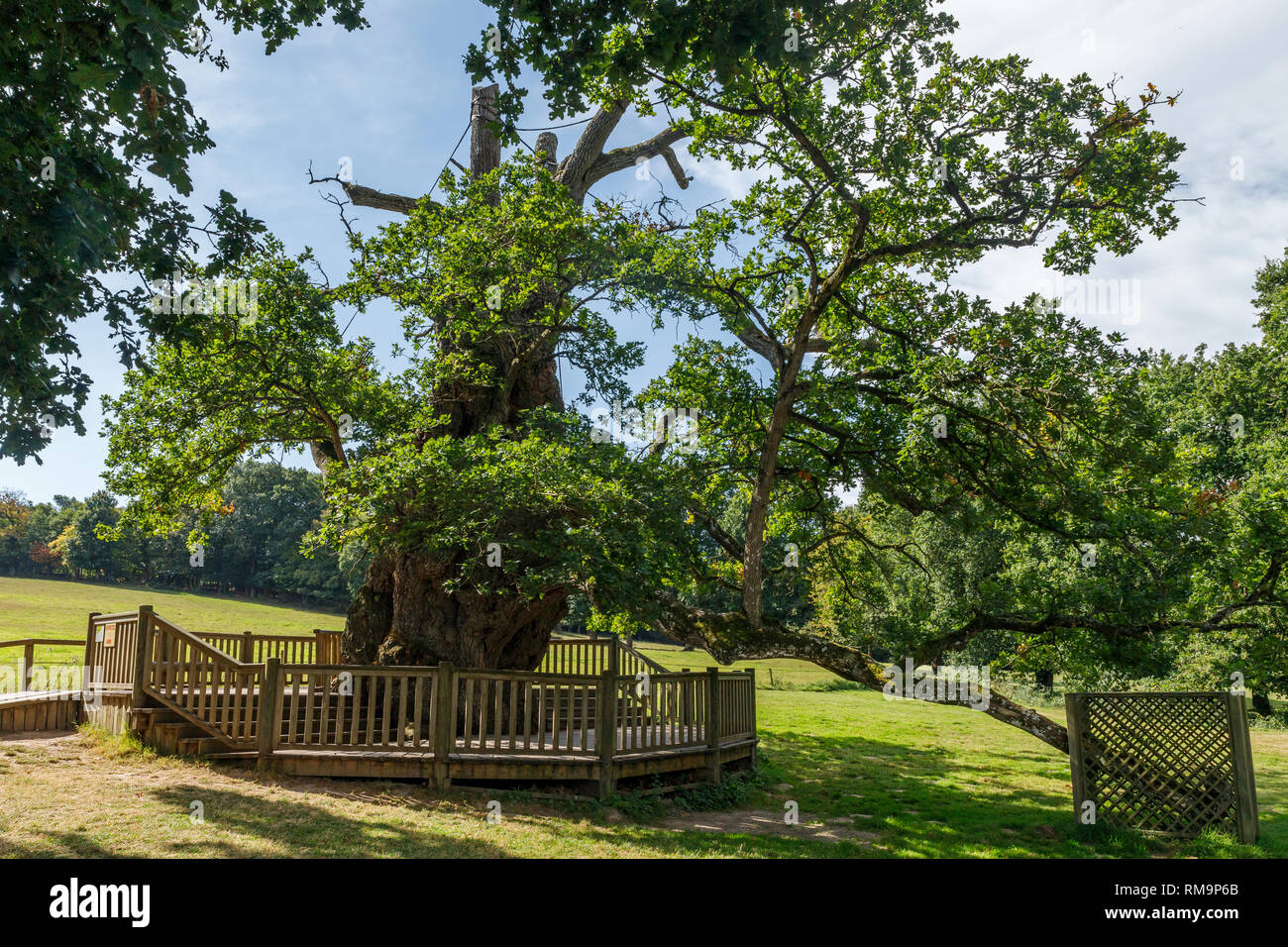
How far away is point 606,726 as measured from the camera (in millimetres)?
10188

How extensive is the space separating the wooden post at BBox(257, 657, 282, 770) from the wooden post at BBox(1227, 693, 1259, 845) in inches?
452

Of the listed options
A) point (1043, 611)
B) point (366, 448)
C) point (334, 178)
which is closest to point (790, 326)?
point (1043, 611)

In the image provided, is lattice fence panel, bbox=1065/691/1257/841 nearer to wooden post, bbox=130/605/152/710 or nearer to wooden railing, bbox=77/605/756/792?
wooden railing, bbox=77/605/756/792

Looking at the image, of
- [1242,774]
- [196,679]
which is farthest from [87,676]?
[1242,774]

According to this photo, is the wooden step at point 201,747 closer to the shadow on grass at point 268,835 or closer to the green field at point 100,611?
the shadow on grass at point 268,835

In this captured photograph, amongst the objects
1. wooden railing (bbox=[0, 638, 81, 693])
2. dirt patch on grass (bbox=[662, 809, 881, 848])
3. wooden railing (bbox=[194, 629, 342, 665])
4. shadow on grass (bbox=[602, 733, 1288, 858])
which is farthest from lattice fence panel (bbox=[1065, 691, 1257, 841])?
wooden railing (bbox=[0, 638, 81, 693])

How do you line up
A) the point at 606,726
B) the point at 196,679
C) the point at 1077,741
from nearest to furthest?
the point at 1077,741 < the point at 606,726 < the point at 196,679

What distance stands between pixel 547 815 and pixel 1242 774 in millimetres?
8091

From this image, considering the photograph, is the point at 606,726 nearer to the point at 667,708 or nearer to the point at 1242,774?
the point at 667,708

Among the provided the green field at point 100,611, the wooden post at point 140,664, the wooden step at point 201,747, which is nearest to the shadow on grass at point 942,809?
the wooden step at point 201,747

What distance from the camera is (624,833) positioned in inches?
337

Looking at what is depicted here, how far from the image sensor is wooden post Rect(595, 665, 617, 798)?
33.0ft

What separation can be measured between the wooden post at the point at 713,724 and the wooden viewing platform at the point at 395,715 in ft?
0.06

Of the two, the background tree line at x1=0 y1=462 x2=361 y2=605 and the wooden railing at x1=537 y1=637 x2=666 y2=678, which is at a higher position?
the background tree line at x1=0 y1=462 x2=361 y2=605
